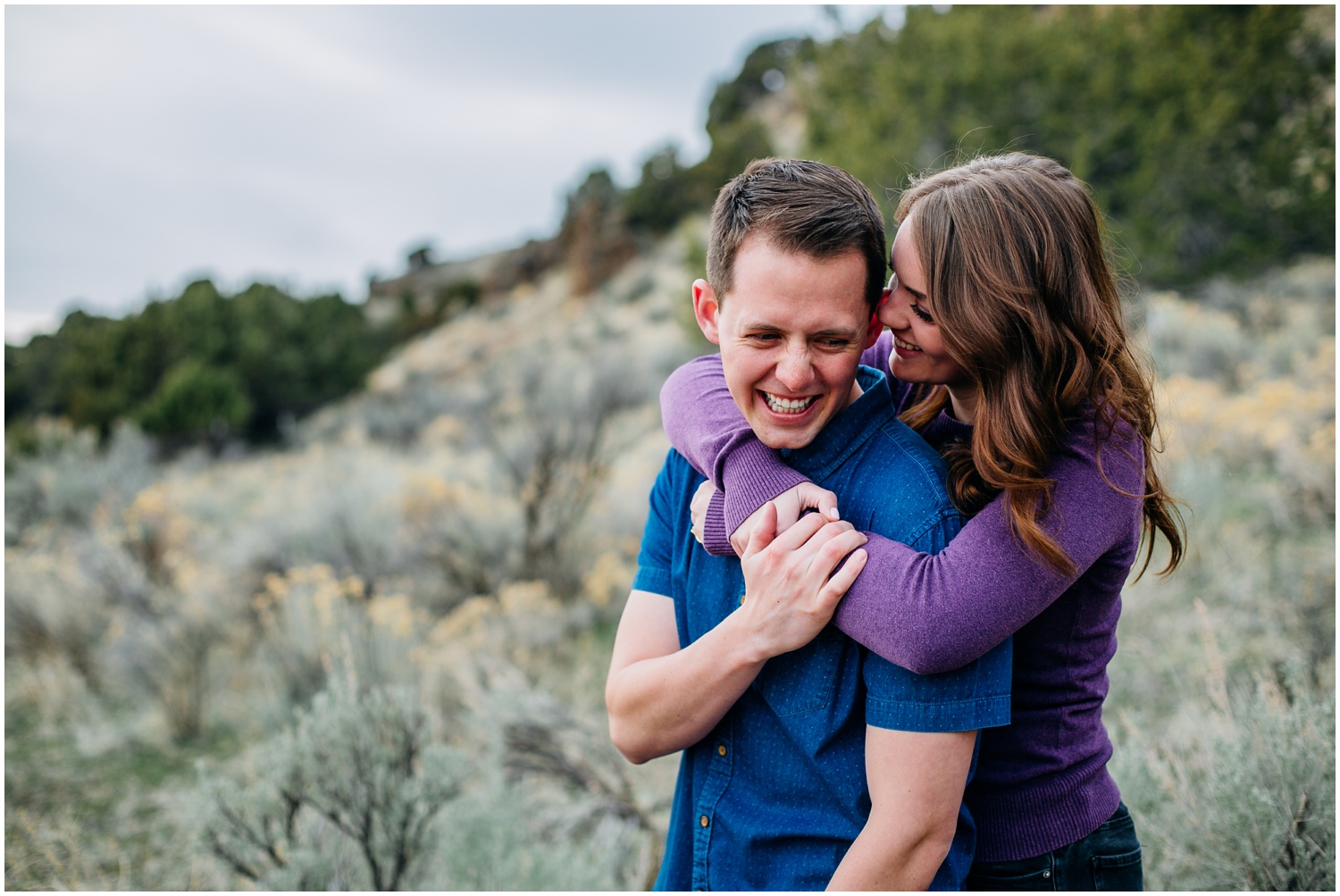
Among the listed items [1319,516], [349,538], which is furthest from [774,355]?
[349,538]

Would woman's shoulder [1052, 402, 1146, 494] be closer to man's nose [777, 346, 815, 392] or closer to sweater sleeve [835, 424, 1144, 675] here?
sweater sleeve [835, 424, 1144, 675]

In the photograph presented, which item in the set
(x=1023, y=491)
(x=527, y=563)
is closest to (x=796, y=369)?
(x=1023, y=491)

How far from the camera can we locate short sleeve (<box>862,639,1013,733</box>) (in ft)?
4.64

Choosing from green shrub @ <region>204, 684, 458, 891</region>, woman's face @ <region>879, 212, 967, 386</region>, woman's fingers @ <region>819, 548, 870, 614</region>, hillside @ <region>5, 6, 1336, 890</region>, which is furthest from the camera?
hillside @ <region>5, 6, 1336, 890</region>

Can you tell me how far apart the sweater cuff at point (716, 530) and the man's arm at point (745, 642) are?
11 cm

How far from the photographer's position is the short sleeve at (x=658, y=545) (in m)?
1.88

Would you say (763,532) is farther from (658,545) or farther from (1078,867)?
(1078,867)

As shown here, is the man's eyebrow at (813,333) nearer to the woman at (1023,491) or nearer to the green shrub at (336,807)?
the woman at (1023,491)

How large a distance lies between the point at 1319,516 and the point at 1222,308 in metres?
6.23

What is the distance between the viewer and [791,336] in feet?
5.18

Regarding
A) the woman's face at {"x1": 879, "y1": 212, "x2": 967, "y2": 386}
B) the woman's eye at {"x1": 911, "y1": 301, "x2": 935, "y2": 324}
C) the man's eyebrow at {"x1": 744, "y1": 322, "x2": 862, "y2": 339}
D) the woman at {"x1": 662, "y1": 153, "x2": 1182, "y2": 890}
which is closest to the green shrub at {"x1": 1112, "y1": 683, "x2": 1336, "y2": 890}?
the woman at {"x1": 662, "y1": 153, "x2": 1182, "y2": 890}

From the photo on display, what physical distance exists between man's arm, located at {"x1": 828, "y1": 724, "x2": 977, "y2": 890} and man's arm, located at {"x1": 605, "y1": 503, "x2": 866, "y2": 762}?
241mm

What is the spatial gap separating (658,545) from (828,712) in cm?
55

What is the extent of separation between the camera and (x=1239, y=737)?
2678 mm
